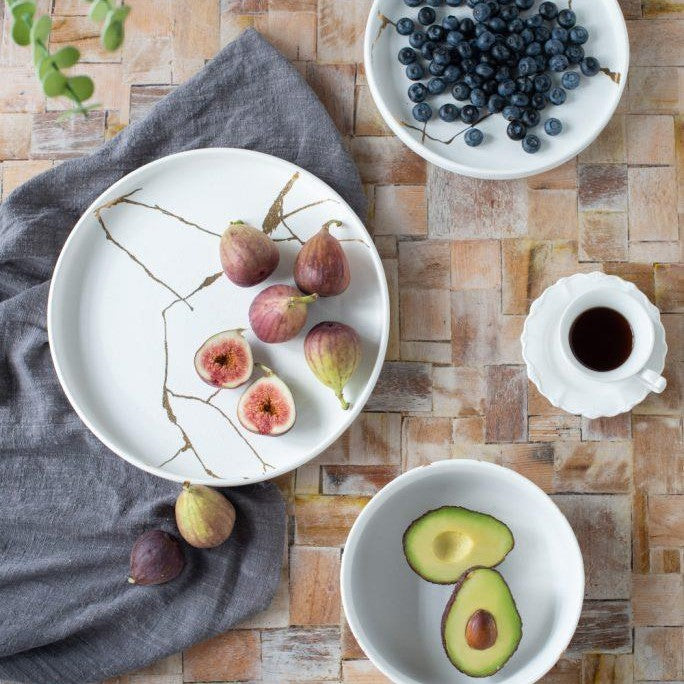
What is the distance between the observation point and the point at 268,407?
38.1 inches

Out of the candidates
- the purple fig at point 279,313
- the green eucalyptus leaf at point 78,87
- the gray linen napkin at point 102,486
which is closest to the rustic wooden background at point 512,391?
the gray linen napkin at point 102,486

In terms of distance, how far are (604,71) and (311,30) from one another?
372 millimetres

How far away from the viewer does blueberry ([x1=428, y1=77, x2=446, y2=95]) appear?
3.22ft

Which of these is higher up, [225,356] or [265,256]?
[265,256]

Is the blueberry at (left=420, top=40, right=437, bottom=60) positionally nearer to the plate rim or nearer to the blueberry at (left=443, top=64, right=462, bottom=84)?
the blueberry at (left=443, top=64, right=462, bottom=84)

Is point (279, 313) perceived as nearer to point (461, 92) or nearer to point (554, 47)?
point (461, 92)

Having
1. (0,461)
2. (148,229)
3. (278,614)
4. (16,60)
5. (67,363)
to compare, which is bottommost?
(278,614)

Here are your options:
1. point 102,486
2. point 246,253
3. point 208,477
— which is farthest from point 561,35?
point 102,486

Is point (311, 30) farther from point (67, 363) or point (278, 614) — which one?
point (278, 614)

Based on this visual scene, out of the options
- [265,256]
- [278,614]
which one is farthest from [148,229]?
[278,614]

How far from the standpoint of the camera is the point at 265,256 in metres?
0.94

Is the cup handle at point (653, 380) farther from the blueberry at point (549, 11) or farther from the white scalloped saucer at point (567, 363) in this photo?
the blueberry at point (549, 11)

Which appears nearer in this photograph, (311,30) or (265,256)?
(265,256)

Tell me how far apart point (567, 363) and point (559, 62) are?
0.36m
